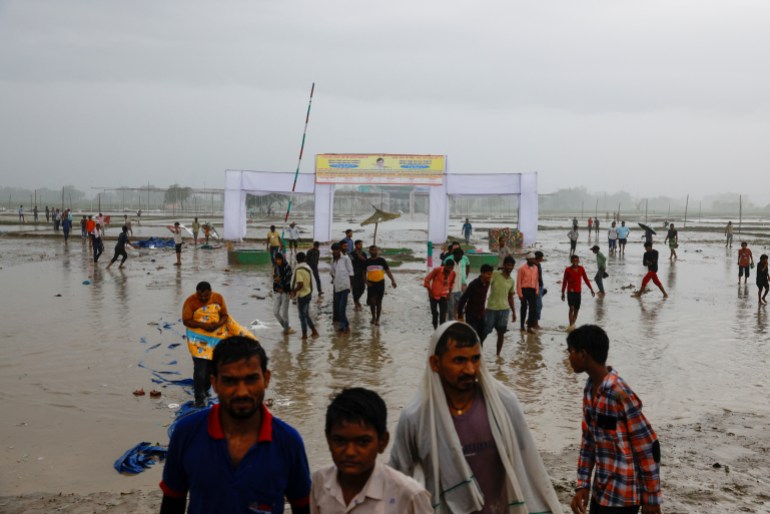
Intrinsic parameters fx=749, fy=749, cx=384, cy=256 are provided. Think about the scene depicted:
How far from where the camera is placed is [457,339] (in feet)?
9.98

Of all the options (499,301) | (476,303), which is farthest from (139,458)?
(499,301)

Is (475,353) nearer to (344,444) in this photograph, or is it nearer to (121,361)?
(344,444)

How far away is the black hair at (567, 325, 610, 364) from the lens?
11.8 feet

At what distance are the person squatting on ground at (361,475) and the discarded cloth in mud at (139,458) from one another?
13.3 feet

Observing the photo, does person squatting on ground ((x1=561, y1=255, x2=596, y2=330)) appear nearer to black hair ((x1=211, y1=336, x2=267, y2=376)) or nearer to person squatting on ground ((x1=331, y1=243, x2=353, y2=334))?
person squatting on ground ((x1=331, y1=243, x2=353, y2=334))

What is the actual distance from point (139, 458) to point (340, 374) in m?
3.57

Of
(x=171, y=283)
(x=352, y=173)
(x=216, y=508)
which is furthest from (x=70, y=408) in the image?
(x=352, y=173)

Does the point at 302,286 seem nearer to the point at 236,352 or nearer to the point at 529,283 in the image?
the point at 529,283

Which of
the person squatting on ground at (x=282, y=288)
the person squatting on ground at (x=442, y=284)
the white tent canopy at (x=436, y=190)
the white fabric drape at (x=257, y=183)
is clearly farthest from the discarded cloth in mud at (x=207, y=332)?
the white fabric drape at (x=257, y=183)

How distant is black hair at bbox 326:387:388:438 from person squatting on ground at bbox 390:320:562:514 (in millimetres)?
452

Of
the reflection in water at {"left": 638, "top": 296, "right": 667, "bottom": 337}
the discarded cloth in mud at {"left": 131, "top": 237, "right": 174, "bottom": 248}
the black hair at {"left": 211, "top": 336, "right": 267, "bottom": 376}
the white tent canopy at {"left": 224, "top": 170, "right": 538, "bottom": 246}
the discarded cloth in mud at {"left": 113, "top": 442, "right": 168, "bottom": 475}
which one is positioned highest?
the white tent canopy at {"left": 224, "top": 170, "right": 538, "bottom": 246}

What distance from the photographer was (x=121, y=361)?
1017 centimetres

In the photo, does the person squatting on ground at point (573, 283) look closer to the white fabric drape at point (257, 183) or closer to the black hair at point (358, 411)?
the black hair at point (358, 411)

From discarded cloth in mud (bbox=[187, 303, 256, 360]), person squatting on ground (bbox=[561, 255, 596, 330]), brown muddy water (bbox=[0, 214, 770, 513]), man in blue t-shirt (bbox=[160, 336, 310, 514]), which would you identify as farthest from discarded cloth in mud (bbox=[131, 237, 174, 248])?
man in blue t-shirt (bbox=[160, 336, 310, 514])
